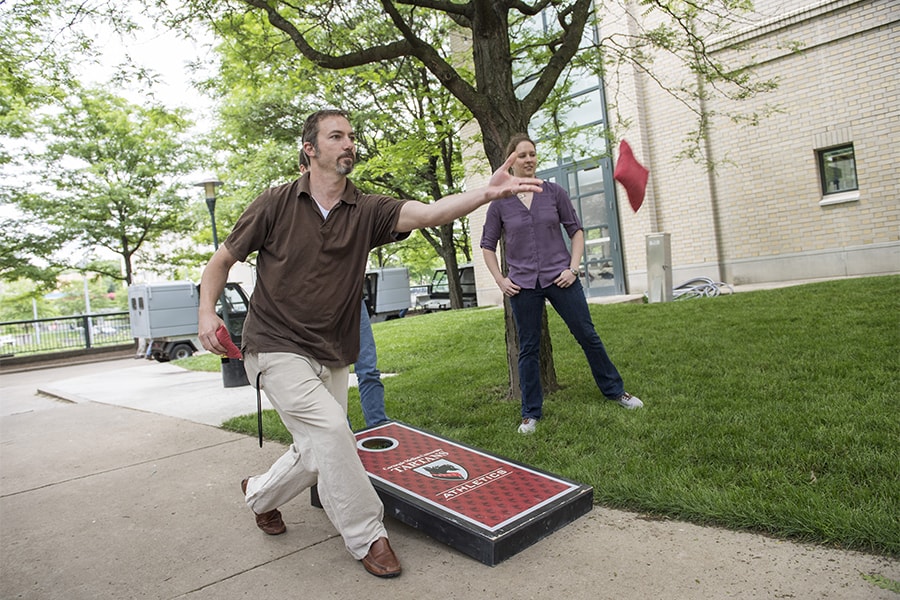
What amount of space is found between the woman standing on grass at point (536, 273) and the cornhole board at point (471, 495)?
1.02m

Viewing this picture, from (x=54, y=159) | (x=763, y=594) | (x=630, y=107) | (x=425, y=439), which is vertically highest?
(x=54, y=159)

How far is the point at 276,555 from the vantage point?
3119mm

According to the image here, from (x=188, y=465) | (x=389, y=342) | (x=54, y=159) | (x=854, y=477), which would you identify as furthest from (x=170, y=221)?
(x=854, y=477)

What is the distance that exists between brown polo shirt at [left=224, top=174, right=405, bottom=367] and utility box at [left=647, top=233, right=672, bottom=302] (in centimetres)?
1010

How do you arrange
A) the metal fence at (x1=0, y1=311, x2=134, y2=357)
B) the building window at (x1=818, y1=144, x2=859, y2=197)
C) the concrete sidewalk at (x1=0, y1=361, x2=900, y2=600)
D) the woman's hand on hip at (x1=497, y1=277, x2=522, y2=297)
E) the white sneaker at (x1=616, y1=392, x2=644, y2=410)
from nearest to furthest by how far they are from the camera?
the concrete sidewalk at (x1=0, y1=361, x2=900, y2=600)
the woman's hand on hip at (x1=497, y1=277, x2=522, y2=297)
the white sneaker at (x1=616, y1=392, x2=644, y2=410)
the building window at (x1=818, y1=144, x2=859, y2=197)
the metal fence at (x1=0, y1=311, x2=134, y2=357)

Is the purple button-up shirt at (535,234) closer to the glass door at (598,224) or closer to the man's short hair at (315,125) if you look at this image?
the man's short hair at (315,125)

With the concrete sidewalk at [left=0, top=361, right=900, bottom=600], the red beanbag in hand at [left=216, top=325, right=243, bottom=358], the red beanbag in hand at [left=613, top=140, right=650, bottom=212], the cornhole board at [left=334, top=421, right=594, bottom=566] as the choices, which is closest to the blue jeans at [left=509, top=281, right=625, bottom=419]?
the red beanbag in hand at [left=613, top=140, right=650, bottom=212]

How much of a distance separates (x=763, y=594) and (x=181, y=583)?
2470 mm

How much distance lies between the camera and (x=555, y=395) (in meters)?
5.61

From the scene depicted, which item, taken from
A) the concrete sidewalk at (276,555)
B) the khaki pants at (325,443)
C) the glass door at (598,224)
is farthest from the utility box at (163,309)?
the khaki pants at (325,443)

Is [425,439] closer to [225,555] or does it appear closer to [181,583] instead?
[225,555]

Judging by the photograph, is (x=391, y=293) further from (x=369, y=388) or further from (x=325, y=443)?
(x=325, y=443)

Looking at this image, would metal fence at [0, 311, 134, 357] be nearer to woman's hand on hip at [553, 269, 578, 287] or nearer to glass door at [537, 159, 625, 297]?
glass door at [537, 159, 625, 297]

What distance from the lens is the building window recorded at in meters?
12.5
